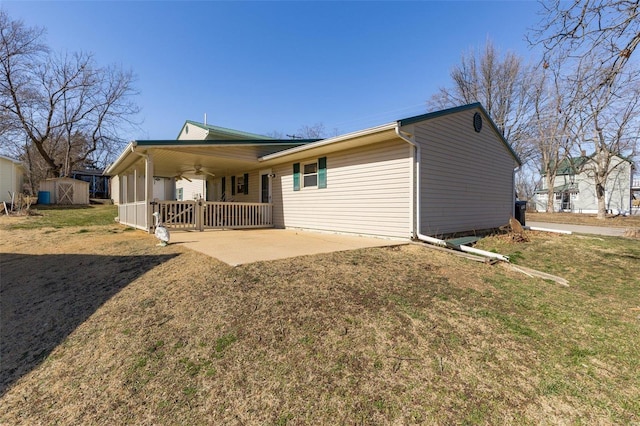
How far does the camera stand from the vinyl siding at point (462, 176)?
7.57m

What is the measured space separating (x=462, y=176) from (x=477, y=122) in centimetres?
194

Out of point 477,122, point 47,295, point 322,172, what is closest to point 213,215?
point 322,172

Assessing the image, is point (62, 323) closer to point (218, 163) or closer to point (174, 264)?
point (174, 264)

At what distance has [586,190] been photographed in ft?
92.0

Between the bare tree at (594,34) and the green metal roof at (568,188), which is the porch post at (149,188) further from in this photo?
the green metal roof at (568,188)

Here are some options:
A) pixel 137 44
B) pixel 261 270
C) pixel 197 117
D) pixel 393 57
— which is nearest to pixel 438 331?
pixel 261 270

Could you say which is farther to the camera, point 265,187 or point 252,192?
point 252,192

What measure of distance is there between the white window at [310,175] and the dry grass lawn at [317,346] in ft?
16.9

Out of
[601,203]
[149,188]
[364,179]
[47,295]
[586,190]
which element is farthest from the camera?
[586,190]

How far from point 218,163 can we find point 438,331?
10209 mm

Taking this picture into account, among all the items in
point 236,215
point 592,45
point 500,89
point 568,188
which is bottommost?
point 236,215

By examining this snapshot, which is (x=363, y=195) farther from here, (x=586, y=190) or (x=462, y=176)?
(x=586, y=190)

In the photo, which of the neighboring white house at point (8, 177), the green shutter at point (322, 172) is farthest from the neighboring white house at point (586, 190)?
the neighboring white house at point (8, 177)

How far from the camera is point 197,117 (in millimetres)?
19719
